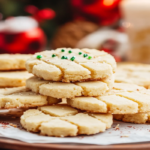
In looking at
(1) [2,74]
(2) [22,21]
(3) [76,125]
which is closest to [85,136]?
(3) [76,125]

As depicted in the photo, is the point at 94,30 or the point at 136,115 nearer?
the point at 136,115

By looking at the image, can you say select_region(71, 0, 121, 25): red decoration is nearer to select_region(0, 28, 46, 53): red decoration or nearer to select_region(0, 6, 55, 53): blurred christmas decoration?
select_region(0, 6, 55, 53): blurred christmas decoration

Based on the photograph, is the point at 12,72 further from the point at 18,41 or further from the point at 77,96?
the point at 18,41

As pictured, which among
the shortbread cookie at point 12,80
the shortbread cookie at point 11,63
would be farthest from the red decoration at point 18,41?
the shortbread cookie at point 12,80

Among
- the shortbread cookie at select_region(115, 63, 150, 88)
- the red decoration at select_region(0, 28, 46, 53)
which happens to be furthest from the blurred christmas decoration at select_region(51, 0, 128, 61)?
the shortbread cookie at select_region(115, 63, 150, 88)

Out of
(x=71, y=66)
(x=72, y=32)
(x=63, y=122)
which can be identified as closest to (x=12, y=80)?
(x=71, y=66)

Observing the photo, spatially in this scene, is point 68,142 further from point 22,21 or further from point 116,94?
point 22,21

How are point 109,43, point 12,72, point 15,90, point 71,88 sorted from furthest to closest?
point 109,43 → point 12,72 → point 15,90 → point 71,88
